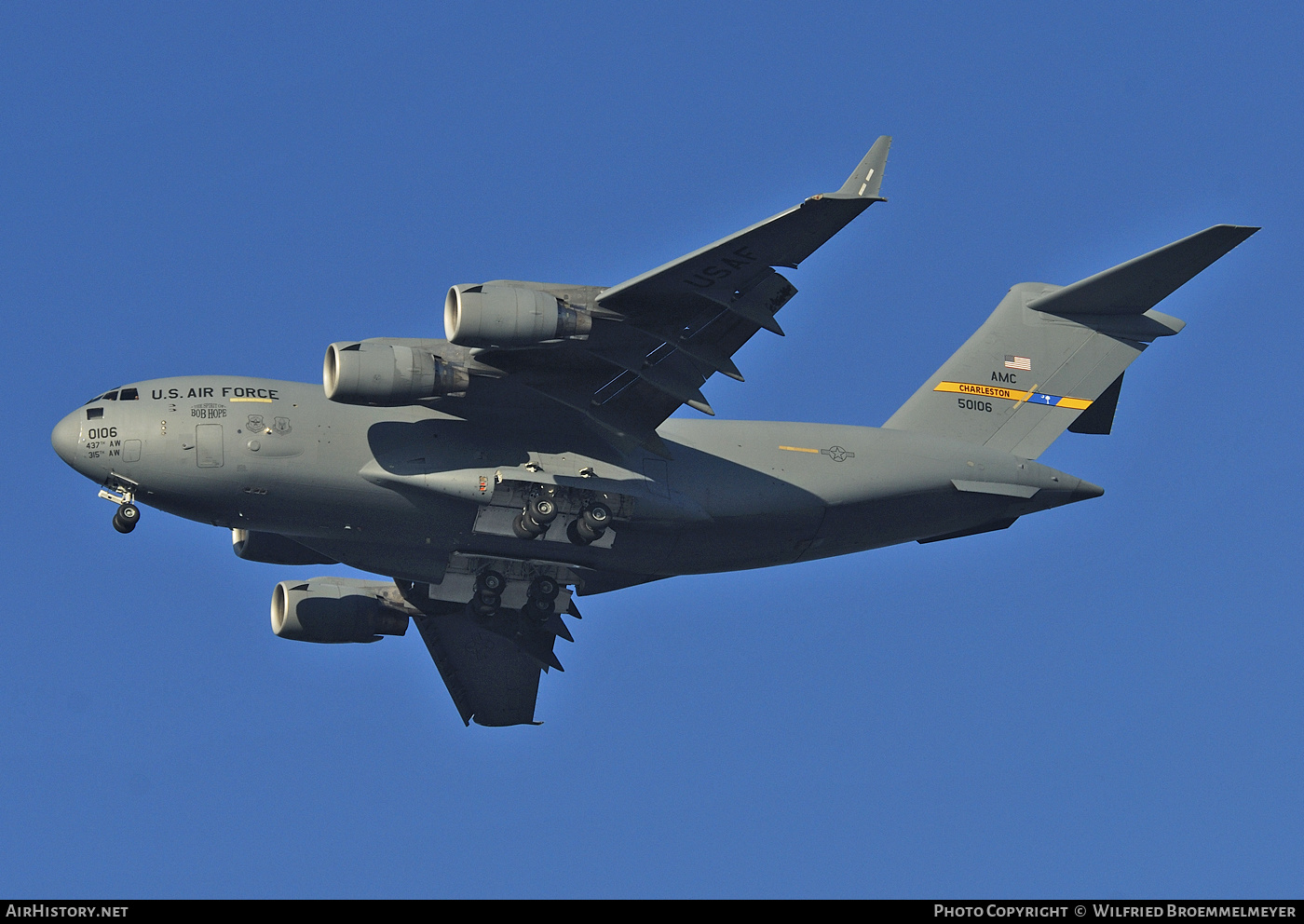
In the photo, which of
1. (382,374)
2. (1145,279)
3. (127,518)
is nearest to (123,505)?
(127,518)

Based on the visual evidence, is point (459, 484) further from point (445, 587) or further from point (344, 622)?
point (344, 622)

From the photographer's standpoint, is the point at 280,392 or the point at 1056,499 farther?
the point at 1056,499

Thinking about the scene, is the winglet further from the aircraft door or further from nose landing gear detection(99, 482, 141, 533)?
nose landing gear detection(99, 482, 141, 533)

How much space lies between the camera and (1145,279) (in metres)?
23.3

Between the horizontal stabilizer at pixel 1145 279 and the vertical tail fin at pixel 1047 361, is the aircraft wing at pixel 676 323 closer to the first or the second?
the vertical tail fin at pixel 1047 361

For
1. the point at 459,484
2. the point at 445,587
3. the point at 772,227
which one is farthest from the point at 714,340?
the point at 445,587

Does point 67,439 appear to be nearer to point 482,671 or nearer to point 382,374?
point 382,374

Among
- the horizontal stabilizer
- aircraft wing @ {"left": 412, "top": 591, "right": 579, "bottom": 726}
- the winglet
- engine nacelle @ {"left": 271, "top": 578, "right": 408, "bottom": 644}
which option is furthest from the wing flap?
the winglet
